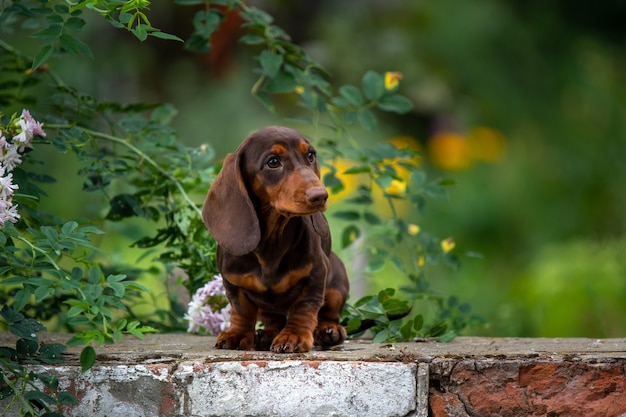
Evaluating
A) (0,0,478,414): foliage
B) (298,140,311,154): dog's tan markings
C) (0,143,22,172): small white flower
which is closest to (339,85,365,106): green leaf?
(0,0,478,414): foliage

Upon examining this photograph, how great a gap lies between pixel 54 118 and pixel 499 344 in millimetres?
1728

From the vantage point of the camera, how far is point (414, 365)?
8.29 ft

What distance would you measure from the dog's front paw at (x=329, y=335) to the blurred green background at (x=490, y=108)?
2724 mm

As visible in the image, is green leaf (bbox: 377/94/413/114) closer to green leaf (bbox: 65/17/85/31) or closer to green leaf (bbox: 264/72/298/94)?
green leaf (bbox: 264/72/298/94)

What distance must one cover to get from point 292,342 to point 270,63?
53.0 inches

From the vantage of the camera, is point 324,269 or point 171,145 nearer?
point 324,269

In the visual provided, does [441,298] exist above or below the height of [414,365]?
above

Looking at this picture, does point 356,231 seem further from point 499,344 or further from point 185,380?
point 185,380

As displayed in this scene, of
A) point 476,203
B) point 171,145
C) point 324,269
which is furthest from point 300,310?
point 476,203

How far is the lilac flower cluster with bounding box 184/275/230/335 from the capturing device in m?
3.28

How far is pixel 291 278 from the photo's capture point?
2781mm

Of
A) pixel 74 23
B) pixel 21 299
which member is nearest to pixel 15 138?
pixel 74 23

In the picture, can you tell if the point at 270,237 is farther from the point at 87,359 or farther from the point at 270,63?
the point at 270,63

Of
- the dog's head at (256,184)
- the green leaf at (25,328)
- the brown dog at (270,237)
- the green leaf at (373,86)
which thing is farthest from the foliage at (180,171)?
the dog's head at (256,184)
